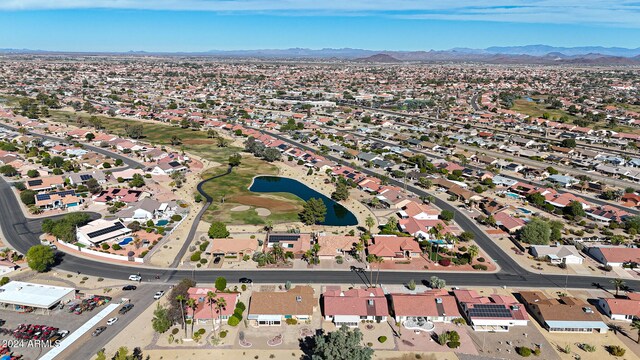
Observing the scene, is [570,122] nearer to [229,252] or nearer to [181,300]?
[229,252]

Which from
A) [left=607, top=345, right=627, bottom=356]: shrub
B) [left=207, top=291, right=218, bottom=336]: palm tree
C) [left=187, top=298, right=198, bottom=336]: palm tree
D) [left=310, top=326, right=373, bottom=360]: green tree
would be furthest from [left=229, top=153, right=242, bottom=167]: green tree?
[left=607, top=345, right=627, bottom=356]: shrub

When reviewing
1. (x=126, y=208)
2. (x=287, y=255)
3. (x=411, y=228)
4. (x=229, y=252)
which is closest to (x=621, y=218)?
(x=411, y=228)

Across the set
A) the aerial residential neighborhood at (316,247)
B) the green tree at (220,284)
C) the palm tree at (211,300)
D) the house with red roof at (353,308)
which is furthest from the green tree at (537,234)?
the palm tree at (211,300)

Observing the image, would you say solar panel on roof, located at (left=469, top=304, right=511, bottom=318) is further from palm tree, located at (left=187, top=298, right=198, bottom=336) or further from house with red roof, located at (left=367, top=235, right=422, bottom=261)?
palm tree, located at (left=187, top=298, right=198, bottom=336)

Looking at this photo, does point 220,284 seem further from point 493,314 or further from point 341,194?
point 341,194

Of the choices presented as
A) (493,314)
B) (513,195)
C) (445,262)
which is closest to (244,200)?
(445,262)

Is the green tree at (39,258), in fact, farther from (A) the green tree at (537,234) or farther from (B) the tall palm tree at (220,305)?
(A) the green tree at (537,234)

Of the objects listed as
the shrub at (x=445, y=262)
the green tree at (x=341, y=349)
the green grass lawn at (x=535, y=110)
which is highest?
the green grass lawn at (x=535, y=110)
